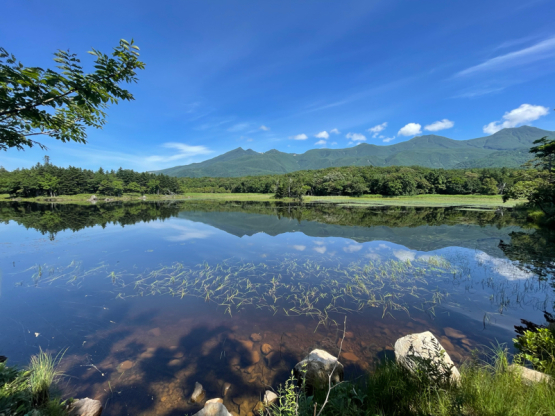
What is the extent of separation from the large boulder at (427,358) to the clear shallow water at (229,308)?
1090mm

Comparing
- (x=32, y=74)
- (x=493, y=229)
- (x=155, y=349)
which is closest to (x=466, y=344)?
(x=155, y=349)

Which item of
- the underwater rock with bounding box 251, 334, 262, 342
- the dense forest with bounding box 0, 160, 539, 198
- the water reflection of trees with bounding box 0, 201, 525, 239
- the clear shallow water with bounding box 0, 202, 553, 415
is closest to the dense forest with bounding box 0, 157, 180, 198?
the dense forest with bounding box 0, 160, 539, 198

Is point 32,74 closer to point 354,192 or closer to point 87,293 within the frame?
point 87,293

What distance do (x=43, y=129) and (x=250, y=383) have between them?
737 centimetres

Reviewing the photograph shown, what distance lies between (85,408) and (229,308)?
4.76 metres

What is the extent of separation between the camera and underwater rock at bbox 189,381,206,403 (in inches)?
184

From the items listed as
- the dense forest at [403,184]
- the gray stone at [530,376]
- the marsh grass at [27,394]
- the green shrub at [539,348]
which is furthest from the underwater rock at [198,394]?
the dense forest at [403,184]

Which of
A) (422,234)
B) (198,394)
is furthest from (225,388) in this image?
(422,234)

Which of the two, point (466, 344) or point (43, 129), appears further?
point (466, 344)

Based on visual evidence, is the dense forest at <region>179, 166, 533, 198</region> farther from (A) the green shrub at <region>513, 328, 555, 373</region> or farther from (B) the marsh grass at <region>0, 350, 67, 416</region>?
(B) the marsh grass at <region>0, 350, 67, 416</region>

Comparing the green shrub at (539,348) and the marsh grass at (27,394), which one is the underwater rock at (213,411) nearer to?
the marsh grass at (27,394)

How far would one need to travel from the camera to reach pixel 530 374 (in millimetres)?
3857

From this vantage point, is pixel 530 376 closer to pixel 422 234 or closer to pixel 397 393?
pixel 397 393

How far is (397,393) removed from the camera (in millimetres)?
3807
